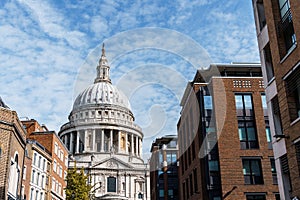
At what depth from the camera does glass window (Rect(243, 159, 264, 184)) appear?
36206 millimetres

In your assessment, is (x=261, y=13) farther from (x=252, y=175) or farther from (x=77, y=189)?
(x=77, y=189)

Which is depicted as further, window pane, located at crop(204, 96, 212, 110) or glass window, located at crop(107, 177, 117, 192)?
glass window, located at crop(107, 177, 117, 192)

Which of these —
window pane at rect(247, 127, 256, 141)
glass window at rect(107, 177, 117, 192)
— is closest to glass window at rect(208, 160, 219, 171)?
window pane at rect(247, 127, 256, 141)

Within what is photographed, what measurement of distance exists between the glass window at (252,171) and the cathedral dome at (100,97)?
103455 millimetres

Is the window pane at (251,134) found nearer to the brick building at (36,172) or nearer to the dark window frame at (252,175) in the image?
the dark window frame at (252,175)

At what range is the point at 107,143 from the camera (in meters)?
129

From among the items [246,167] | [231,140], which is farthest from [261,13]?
[246,167]

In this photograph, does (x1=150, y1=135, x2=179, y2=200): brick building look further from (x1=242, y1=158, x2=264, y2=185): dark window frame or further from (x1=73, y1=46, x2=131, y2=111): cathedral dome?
(x1=73, y1=46, x2=131, y2=111): cathedral dome

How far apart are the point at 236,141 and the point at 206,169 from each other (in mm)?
3853

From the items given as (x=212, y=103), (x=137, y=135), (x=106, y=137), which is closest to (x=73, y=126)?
(x=106, y=137)

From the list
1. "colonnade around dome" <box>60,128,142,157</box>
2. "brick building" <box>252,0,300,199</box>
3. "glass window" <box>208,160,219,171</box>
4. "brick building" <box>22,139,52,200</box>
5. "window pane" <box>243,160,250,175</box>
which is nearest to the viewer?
"brick building" <box>252,0,300,199</box>

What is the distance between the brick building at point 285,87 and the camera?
63.5ft

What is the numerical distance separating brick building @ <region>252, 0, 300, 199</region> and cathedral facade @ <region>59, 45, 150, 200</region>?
8388cm

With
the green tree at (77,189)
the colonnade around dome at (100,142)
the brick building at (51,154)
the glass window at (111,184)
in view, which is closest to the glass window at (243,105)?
the green tree at (77,189)
